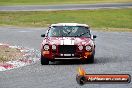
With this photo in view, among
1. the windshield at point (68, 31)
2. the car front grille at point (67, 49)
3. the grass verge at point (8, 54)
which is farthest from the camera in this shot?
the grass verge at point (8, 54)

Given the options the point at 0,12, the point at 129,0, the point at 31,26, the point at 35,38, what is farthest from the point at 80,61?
the point at 129,0

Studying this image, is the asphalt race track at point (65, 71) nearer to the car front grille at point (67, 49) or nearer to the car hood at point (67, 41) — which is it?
the car front grille at point (67, 49)

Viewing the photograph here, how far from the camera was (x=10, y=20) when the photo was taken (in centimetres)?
4991

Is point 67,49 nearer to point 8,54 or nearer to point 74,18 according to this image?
point 8,54

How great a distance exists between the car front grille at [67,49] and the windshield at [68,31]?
3.64ft

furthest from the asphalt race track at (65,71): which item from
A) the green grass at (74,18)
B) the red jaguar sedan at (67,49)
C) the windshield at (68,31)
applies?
the green grass at (74,18)

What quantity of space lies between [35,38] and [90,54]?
14.9 m

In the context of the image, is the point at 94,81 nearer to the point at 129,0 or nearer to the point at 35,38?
the point at 35,38

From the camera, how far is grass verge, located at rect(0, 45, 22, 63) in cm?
1998

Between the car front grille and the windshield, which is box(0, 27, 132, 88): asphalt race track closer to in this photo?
the car front grille

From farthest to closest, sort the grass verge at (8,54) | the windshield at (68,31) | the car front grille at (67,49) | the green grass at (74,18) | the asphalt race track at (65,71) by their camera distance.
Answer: the green grass at (74,18)
the grass verge at (8,54)
the windshield at (68,31)
the car front grille at (67,49)
the asphalt race track at (65,71)

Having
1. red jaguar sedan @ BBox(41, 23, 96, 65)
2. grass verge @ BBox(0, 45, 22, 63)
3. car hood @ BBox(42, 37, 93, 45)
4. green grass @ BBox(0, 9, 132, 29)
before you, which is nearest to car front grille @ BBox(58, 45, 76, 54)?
red jaguar sedan @ BBox(41, 23, 96, 65)

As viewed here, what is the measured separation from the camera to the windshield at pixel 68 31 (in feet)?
63.1

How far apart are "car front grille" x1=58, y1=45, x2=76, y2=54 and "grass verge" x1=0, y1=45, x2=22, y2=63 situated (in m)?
2.23
